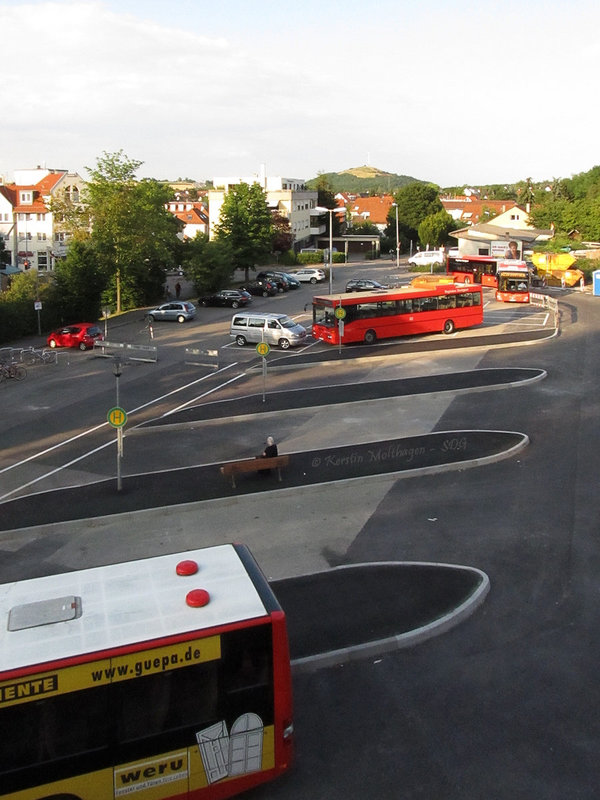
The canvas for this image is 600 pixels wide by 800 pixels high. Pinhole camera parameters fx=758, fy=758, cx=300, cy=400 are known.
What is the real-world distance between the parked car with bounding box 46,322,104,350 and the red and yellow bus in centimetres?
3058

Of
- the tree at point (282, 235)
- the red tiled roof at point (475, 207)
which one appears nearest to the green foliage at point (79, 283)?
the tree at point (282, 235)

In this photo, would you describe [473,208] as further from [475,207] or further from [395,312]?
[395,312]

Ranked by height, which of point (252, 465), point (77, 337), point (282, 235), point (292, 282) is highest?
point (282, 235)

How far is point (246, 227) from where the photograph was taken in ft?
214

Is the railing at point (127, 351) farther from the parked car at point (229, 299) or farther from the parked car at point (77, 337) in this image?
the parked car at point (229, 299)

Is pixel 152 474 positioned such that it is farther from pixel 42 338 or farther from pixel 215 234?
pixel 215 234

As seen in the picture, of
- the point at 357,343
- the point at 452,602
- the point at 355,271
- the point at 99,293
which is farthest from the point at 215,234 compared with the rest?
the point at 452,602

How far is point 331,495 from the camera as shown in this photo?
16781mm

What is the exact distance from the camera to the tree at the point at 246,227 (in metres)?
65.1

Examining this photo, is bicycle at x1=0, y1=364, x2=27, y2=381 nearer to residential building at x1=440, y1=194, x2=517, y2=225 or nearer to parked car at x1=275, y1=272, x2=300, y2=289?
parked car at x1=275, y1=272, x2=300, y2=289

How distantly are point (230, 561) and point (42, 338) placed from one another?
3553 cm

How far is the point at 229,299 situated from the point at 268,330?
16.3 metres

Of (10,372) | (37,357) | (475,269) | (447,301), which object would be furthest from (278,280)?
(10,372)

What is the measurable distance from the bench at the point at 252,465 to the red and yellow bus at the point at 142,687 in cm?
937
